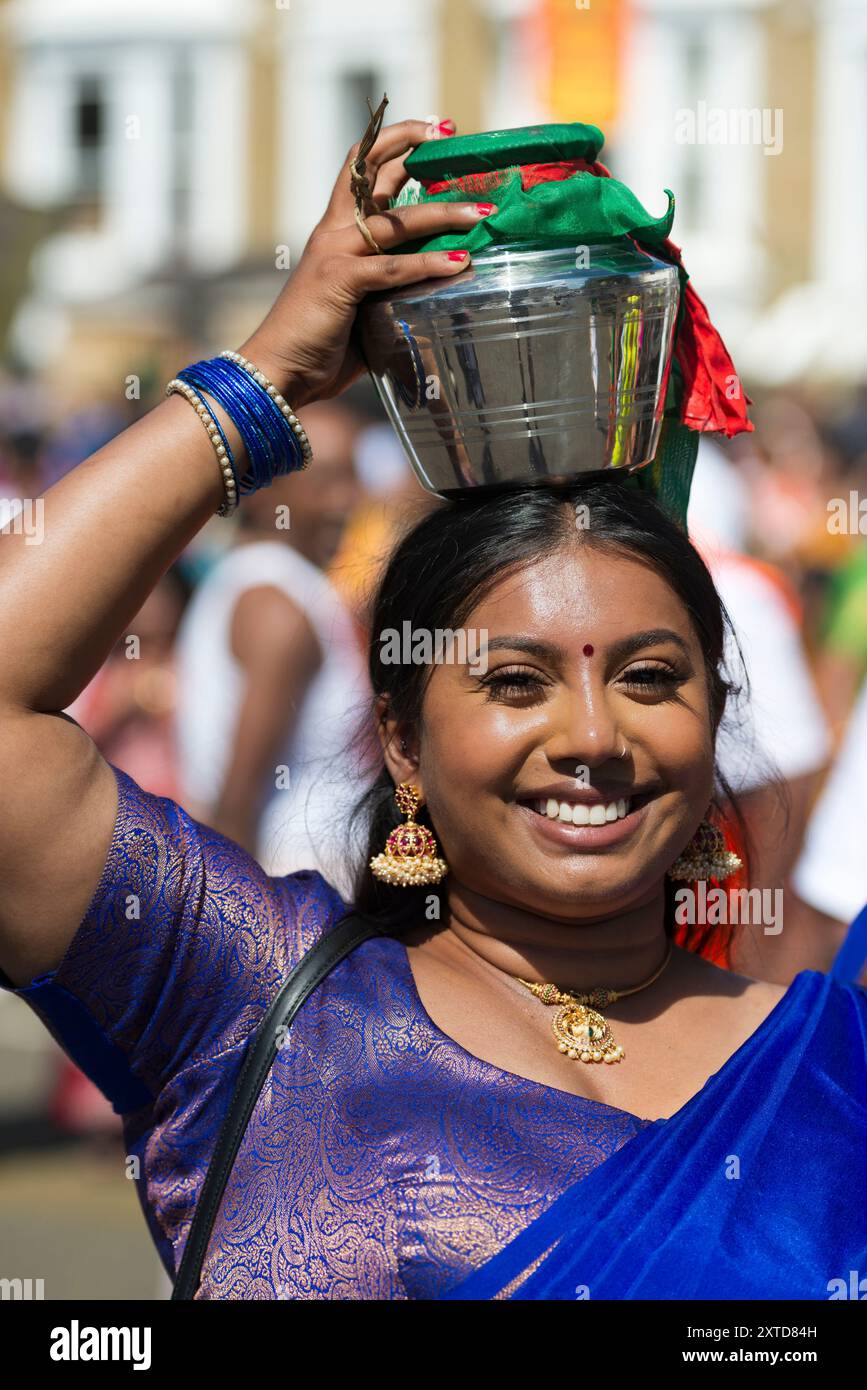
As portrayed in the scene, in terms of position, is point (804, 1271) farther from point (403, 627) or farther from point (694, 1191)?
point (403, 627)

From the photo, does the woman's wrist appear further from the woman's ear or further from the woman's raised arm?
the woman's ear

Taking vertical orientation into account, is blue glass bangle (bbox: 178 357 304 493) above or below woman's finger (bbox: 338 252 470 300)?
below

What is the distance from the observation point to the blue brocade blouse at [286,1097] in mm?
1837

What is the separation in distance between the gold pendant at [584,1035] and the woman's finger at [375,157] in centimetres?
98

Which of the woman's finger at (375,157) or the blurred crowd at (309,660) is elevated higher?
the woman's finger at (375,157)

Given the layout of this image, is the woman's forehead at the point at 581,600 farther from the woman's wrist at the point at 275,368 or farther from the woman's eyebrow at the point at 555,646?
the woman's wrist at the point at 275,368

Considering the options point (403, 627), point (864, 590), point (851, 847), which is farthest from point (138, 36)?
point (403, 627)

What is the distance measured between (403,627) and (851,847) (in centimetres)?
194

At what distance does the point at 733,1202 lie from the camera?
192cm

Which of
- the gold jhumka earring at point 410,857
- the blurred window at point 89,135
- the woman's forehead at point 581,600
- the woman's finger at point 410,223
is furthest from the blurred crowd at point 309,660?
the blurred window at point 89,135

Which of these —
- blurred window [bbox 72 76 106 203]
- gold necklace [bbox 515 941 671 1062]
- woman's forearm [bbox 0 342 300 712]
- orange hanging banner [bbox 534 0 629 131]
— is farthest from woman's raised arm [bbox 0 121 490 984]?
blurred window [bbox 72 76 106 203]

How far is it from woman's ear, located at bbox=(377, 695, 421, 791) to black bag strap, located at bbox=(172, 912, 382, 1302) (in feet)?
0.98

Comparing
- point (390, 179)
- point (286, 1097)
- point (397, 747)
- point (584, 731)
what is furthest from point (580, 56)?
point (286, 1097)

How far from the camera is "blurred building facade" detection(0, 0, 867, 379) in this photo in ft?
48.5
